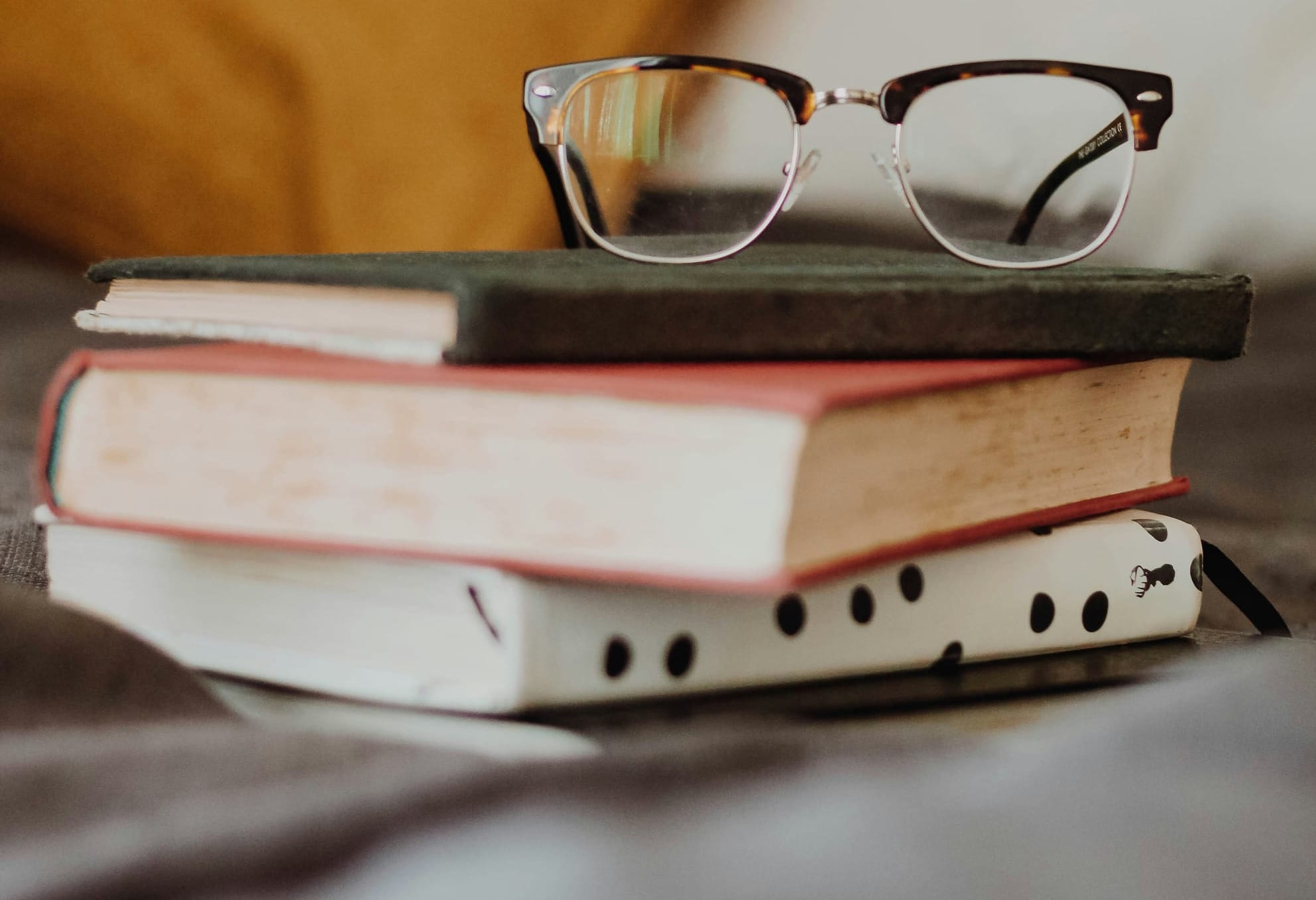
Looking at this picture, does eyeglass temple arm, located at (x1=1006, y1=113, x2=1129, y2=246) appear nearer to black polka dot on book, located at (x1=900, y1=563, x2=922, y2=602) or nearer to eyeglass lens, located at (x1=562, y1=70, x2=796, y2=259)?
eyeglass lens, located at (x1=562, y1=70, x2=796, y2=259)

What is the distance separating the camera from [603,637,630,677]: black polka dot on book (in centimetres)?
33

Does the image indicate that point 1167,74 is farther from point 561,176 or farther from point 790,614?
point 790,614

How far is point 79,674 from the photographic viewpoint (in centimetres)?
32

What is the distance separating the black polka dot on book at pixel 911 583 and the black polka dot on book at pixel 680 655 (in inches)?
3.3

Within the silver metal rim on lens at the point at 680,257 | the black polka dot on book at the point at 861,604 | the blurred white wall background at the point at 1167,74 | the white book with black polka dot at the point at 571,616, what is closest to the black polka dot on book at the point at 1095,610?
the white book with black polka dot at the point at 571,616

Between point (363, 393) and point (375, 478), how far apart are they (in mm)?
26

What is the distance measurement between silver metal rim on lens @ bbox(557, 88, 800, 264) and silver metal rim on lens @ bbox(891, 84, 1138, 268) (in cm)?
6

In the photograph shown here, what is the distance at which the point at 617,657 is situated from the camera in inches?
13.1

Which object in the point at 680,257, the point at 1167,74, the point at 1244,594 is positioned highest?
the point at 1167,74

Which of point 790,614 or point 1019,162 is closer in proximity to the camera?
point 790,614

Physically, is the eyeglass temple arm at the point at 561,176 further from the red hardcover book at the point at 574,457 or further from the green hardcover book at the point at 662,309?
the red hardcover book at the point at 574,457

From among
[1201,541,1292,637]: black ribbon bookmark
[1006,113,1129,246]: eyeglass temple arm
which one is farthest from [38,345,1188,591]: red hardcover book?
[1006,113,1129,246]: eyeglass temple arm

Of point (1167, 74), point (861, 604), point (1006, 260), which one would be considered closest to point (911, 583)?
point (861, 604)

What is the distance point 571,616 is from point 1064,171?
47 centimetres
